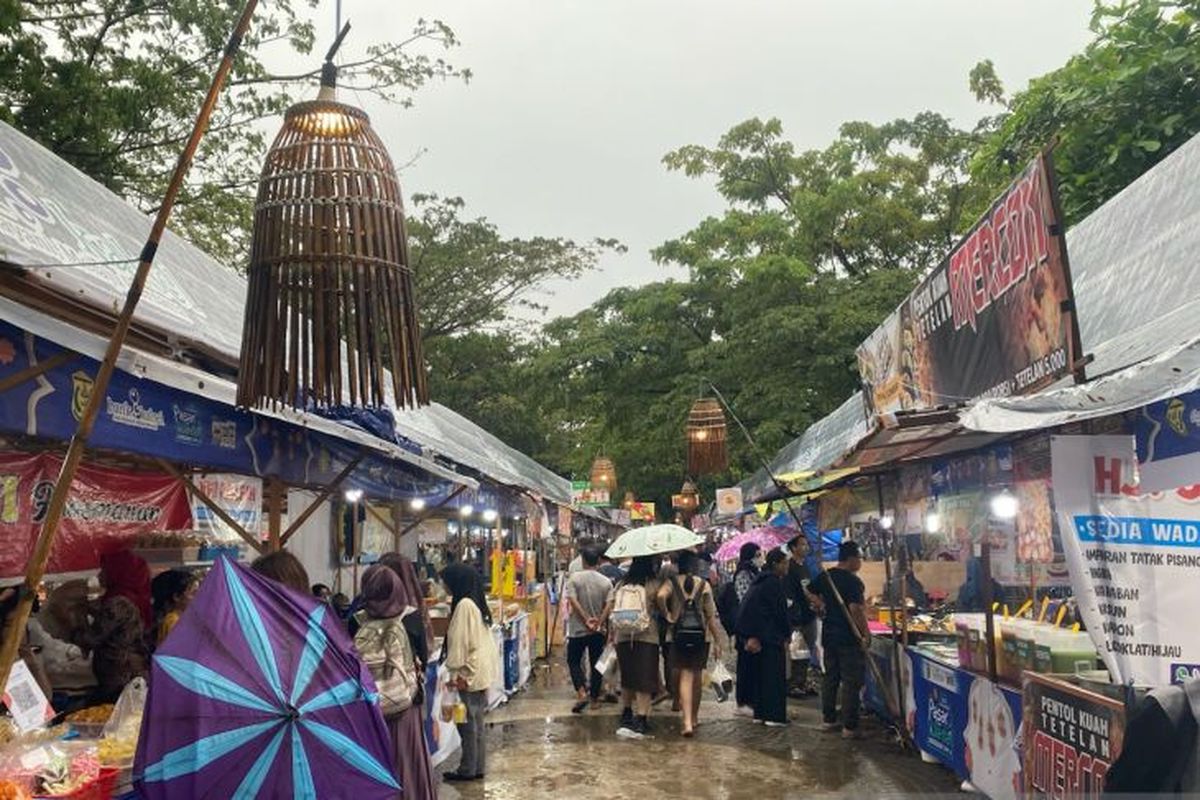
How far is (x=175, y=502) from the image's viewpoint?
33.4ft

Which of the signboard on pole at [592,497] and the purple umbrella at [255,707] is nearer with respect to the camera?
the purple umbrella at [255,707]

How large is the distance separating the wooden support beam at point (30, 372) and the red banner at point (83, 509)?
13.6ft

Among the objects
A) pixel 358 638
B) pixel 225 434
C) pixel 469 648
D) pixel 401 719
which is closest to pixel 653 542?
pixel 469 648

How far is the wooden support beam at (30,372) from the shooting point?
3.25 meters

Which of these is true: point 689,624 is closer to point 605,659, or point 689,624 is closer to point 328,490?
point 605,659

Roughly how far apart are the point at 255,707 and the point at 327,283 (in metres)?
1.52

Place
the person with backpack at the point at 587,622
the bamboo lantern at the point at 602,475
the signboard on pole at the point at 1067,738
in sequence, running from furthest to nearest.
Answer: the bamboo lantern at the point at 602,475 → the person with backpack at the point at 587,622 → the signboard on pole at the point at 1067,738

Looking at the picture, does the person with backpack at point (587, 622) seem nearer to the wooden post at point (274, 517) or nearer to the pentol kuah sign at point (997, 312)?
the pentol kuah sign at point (997, 312)

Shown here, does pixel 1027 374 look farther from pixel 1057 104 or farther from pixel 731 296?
pixel 731 296

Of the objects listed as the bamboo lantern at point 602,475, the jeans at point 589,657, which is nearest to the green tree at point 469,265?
the bamboo lantern at point 602,475

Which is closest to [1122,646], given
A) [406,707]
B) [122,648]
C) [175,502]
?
[406,707]

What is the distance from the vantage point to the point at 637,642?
33.1ft

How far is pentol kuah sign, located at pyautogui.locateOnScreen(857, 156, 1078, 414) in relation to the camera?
5.73 meters

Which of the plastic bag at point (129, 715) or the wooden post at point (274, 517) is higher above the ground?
the wooden post at point (274, 517)
